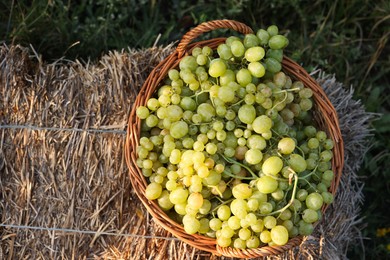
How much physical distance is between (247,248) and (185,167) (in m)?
0.37

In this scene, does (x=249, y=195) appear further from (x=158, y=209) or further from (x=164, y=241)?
(x=164, y=241)

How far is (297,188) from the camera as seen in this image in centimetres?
182

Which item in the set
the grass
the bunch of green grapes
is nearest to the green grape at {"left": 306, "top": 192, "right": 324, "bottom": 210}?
the bunch of green grapes

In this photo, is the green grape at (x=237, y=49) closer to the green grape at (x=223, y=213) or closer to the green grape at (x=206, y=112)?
the green grape at (x=206, y=112)

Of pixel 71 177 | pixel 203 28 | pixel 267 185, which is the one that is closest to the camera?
pixel 267 185

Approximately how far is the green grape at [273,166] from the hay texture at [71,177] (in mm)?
509

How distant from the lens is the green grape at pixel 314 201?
5.74 ft

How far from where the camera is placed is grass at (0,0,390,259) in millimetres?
2496

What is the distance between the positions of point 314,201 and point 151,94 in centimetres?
72

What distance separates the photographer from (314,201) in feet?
5.74

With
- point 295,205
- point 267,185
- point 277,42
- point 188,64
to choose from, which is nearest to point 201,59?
point 188,64

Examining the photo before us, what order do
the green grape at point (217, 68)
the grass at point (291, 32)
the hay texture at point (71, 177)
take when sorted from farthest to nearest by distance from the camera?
the grass at point (291, 32)
the hay texture at point (71, 177)
the green grape at point (217, 68)

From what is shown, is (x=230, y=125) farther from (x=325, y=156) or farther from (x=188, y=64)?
(x=325, y=156)

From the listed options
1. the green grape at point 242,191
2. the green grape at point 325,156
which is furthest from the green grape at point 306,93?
the green grape at point 242,191
